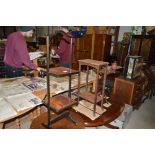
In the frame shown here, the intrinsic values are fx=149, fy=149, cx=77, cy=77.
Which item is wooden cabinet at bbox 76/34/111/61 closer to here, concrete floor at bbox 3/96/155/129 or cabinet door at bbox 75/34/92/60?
cabinet door at bbox 75/34/92/60

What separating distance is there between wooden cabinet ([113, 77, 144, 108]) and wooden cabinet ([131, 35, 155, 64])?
159cm

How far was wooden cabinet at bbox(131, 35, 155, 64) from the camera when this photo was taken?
3.94 m

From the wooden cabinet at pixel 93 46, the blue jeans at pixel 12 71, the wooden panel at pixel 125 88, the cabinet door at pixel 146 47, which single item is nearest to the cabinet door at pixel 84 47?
the wooden cabinet at pixel 93 46

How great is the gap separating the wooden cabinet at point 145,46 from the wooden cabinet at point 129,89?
1590 mm

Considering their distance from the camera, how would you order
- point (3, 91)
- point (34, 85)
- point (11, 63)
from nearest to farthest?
point (3, 91)
point (34, 85)
point (11, 63)

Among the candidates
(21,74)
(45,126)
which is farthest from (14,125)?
(45,126)

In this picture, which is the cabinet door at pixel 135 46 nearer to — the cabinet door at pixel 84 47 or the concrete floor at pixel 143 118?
the cabinet door at pixel 84 47

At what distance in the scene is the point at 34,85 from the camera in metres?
1.73

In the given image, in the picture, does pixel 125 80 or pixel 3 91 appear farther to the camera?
pixel 125 80

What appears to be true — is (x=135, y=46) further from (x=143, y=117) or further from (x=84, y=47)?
(x=143, y=117)

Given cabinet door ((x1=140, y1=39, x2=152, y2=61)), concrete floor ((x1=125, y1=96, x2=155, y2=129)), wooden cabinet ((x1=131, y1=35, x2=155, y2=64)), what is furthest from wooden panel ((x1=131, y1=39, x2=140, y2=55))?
concrete floor ((x1=125, y1=96, x2=155, y2=129))

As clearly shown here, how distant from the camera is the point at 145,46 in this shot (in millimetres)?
4059
